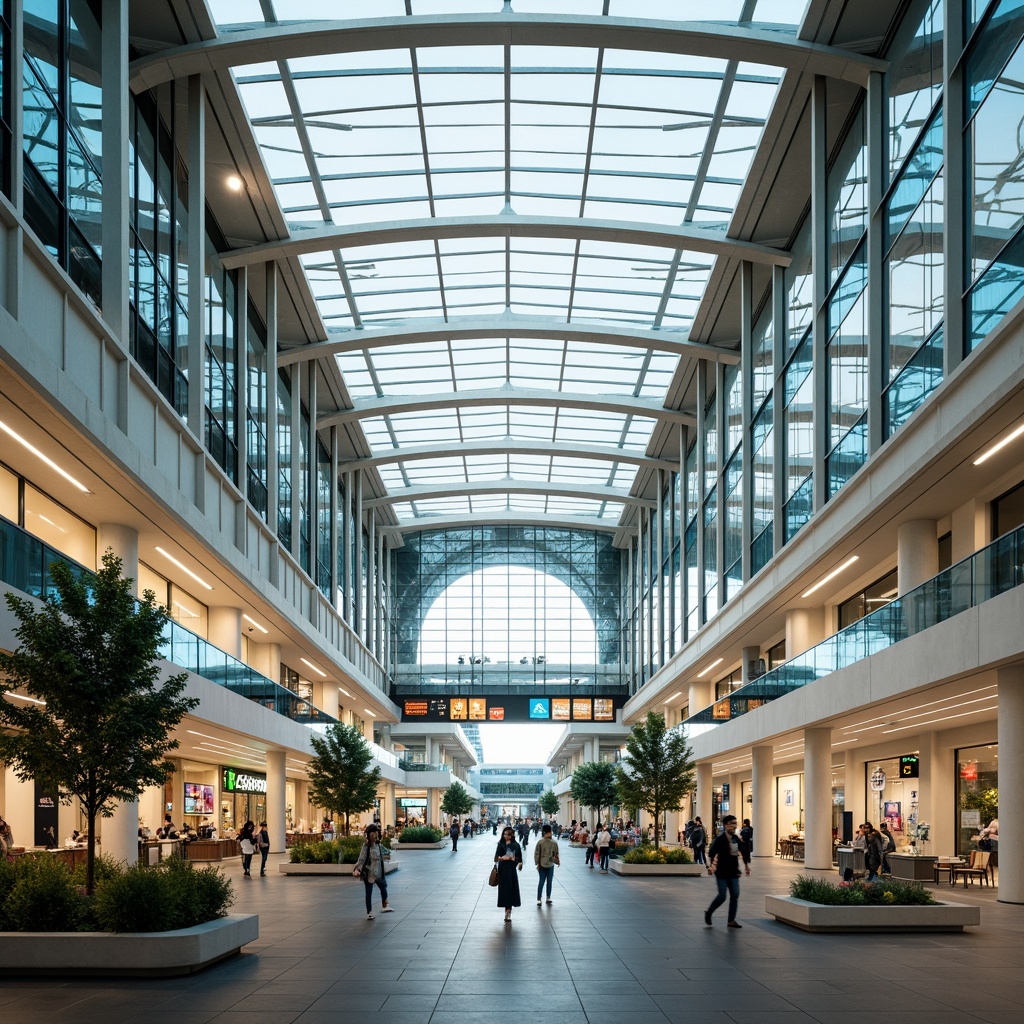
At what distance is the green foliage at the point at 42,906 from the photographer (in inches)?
503

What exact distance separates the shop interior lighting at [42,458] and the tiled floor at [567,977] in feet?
26.6

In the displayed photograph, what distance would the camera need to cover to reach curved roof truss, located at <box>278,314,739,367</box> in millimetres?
40562

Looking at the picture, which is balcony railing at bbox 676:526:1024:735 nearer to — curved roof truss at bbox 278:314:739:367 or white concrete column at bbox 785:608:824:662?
white concrete column at bbox 785:608:824:662

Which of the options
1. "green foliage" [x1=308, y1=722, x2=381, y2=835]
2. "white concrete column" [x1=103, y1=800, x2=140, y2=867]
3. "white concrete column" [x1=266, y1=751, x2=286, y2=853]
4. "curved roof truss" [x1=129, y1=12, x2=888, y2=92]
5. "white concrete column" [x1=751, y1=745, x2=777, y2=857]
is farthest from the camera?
"white concrete column" [x1=266, y1=751, x2=286, y2=853]

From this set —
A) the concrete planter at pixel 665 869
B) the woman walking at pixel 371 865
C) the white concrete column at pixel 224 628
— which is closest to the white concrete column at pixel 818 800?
the concrete planter at pixel 665 869

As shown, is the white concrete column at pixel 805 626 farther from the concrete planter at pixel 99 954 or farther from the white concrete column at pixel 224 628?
the concrete planter at pixel 99 954

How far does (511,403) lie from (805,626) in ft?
58.6

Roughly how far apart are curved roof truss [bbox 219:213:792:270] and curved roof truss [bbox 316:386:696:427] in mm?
14378

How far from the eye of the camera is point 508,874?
60.7ft

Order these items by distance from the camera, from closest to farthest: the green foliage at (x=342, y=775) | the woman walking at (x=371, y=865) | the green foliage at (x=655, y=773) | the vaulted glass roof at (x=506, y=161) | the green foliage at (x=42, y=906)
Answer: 1. the green foliage at (x=42, y=906)
2. the woman walking at (x=371, y=865)
3. the vaulted glass roof at (x=506, y=161)
4. the green foliage at (x=655, y=773)
5. the green foliage at (x=342, y=775)

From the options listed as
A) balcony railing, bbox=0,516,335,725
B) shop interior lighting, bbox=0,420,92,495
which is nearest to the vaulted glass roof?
shop interior lighting, bbox=0,420,92,495

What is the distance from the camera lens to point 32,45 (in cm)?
1828

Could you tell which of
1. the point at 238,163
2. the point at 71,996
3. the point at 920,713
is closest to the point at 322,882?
the point at 920,713

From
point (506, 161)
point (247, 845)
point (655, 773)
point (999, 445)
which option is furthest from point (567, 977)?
point (506, 161)
